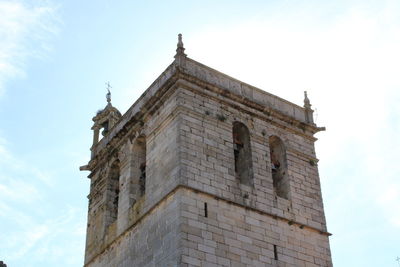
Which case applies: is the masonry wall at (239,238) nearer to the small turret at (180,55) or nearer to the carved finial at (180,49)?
the small turret at (180,55)

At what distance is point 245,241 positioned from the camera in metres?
19.4

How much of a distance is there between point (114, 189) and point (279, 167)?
5155mm

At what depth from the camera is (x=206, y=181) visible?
1958 centimetres

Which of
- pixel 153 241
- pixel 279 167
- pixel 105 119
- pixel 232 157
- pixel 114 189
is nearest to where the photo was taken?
pixel 153 241

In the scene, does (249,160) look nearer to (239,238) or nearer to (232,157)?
(232,157)

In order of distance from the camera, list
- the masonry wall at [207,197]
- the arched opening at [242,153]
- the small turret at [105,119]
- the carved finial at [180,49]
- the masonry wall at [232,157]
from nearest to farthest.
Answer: the masonry wall at [207,197]
the masonry wall at [232,157]
the arched opening at [242,153]
the carved finial at [180,49]
the small turret at [105,119]

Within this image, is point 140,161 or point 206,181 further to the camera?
point 140,161

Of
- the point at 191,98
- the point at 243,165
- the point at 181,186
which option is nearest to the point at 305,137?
the point at 243,165

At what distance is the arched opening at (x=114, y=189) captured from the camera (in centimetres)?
2288

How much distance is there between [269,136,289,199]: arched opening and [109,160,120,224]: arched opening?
4782 millimetres

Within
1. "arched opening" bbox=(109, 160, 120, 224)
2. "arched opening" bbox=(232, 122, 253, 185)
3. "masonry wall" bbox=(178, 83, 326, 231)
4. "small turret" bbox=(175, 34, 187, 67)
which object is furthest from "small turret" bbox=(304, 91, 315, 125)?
"arched opening" bbox=(109, 160, 120, 224)

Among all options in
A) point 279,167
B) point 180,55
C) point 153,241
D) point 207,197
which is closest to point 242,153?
point 279,167

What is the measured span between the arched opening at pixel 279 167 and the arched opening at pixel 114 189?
15.7 feet

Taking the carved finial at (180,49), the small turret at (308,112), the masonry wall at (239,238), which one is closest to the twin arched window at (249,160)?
the masonry wall at (239,238)
